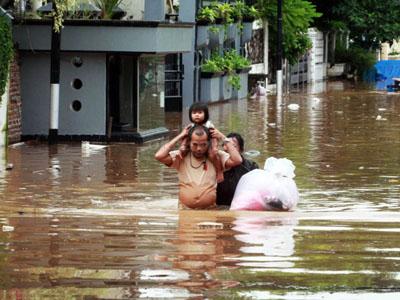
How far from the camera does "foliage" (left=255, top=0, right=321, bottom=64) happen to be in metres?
51.2

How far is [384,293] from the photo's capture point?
7.95 m

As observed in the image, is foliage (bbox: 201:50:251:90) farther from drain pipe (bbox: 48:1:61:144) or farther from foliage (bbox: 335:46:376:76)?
foliage (bbox: 335:46:376:76)

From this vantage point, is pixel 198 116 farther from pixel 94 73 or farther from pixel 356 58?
pixel 356 58

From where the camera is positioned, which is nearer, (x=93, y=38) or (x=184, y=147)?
(x=184, y=147)

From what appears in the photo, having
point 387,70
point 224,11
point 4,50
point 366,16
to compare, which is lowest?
point 387,70

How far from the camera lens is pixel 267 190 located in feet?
45.4

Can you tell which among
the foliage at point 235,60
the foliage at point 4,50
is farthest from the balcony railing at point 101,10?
the foliage at point 235,60

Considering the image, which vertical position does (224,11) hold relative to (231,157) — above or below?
above

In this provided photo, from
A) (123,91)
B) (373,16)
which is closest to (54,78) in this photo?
(123,91)

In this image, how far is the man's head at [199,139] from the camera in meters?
13.3

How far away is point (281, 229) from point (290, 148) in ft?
44.6

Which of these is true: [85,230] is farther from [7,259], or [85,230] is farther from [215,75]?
[215,75]

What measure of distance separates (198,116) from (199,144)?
271 mm

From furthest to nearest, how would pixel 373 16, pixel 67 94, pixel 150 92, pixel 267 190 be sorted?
pixel 373 16 < pixel 150 92 < pixel 67 94 < pixel 267 190
